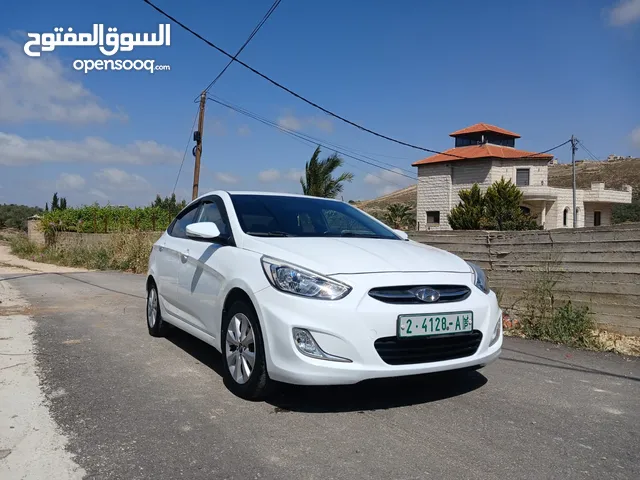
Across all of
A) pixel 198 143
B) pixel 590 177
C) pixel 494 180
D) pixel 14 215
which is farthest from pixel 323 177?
pixel 590 177

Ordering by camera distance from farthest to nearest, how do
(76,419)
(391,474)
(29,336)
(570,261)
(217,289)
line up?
(570,261) → (29,336) → (217,289) → (76,419) → (391,474)

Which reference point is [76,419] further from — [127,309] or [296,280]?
[127,309]

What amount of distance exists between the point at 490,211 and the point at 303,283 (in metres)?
29.2

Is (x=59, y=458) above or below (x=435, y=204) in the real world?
below

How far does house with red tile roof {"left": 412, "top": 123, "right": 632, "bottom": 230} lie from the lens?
41469 mm

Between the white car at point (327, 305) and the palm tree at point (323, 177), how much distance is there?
21.8m

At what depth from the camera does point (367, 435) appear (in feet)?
10.7

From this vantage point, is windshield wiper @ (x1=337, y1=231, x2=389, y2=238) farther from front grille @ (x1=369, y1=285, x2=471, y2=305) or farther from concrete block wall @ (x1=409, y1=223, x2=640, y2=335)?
concrete block wall @ (x1=409, y1=223, x2=640, y2=335)

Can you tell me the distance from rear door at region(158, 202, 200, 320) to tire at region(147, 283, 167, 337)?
8.9 inches

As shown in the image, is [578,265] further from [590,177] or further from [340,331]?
[590,177]

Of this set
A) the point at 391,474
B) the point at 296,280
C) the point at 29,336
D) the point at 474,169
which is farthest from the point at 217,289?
the point at 474,169

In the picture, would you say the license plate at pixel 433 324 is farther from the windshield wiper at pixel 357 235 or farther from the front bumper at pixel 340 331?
the windshield wiper at pixel 357 235

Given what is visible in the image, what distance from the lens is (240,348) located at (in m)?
3.94

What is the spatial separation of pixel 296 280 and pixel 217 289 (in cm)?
96
